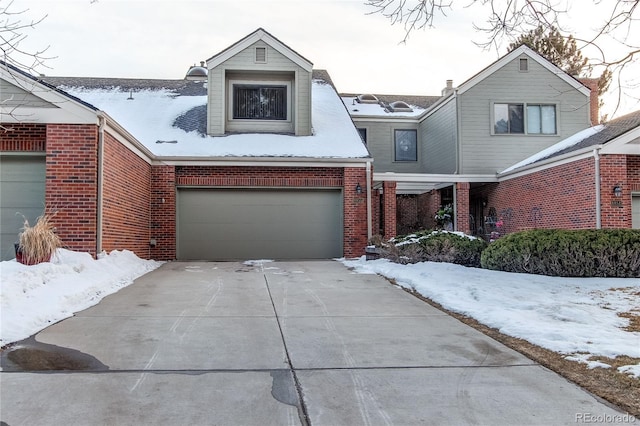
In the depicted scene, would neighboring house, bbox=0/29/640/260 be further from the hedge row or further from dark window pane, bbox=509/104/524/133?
the hedge row

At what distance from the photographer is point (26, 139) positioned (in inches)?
366

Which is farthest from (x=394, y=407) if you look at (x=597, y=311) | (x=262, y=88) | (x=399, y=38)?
(x=262, y=88)

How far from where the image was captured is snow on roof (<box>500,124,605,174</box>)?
571 inches

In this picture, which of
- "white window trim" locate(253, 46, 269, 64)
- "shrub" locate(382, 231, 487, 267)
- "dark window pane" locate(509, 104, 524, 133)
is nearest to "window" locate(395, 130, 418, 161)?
"dark window pane" locate(509, 104, 524, 133)

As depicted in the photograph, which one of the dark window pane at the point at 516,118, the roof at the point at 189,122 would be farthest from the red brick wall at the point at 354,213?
the dark window pane at the point at 516,118

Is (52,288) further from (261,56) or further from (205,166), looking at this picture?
(261,56)

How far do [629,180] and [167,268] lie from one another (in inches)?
469

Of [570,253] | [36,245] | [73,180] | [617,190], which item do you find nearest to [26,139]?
[73,180]

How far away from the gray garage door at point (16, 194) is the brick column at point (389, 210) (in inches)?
361

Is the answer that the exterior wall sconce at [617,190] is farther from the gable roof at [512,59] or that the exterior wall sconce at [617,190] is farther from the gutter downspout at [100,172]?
the gutter downspout at [100,172]

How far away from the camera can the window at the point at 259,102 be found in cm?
1525

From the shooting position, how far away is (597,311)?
6164 millimetres

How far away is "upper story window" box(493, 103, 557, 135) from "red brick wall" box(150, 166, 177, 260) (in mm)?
11270

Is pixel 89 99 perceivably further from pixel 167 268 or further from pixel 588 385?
pixel 588 385
